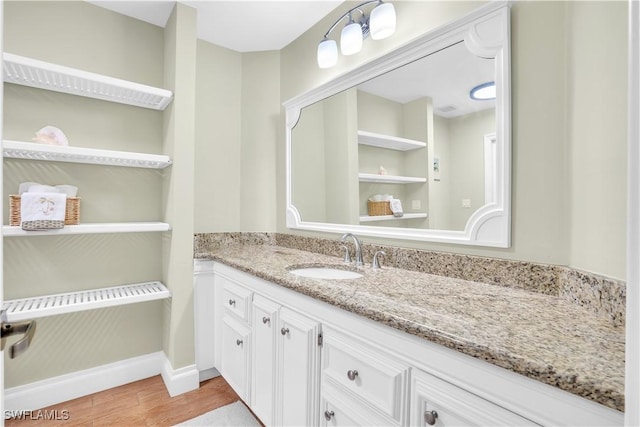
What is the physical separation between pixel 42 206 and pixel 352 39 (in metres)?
1.80

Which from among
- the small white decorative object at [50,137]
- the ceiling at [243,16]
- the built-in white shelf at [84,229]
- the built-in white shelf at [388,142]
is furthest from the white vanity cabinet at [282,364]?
the ceiling at [243,16]

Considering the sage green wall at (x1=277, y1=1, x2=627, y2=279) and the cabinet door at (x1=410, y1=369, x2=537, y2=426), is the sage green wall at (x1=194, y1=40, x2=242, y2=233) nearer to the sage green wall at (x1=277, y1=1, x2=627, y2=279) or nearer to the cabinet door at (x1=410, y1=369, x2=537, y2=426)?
the sage green wall at (x1=277, y1=1, x2=627, y2=279)

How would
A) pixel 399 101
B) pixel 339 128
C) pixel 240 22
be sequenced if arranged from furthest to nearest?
1. pixel 240 22
2. pixel 339 128
3. pixel 399 101

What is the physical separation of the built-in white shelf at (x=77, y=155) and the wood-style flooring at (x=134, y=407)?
55.8 inches

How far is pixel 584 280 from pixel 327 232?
1.36 metres

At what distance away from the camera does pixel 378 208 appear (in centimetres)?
178

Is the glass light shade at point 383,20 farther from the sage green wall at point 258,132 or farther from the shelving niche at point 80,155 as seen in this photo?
the shelving niche at point 80,155

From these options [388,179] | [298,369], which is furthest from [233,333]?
[388,179]

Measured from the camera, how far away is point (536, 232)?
3.82 ft

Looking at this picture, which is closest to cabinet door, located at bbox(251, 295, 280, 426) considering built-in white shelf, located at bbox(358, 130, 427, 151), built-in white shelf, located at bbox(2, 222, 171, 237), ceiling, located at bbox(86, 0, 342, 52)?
built-in white shelf, located at bbox(2, 222, 171, 237)

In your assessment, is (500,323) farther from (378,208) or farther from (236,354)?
(236,354)

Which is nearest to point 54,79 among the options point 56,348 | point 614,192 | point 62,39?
point 62,39

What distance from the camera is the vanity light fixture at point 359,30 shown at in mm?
1567

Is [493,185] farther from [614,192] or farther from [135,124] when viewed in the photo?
[135,124]
